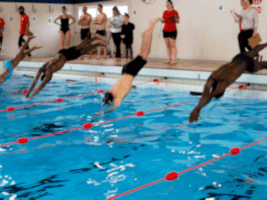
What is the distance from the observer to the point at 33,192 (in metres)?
3.12

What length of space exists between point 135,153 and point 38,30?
12245mm

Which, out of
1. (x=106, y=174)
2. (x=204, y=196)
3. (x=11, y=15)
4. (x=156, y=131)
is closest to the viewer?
(x=204, y=196)

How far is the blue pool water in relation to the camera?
3145 mm

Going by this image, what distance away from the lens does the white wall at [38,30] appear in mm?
14031

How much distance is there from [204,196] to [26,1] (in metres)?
13.5

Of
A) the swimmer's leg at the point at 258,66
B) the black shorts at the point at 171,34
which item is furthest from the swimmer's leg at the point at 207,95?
the black shorts at the point at 171,34

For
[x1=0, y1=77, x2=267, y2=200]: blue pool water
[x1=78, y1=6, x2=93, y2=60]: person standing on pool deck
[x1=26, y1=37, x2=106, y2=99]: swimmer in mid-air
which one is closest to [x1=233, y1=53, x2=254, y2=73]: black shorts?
[x1=0, y1=77, x2=267, y2=200]: blue pool water

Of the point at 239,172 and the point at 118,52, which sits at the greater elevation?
the point at 118,52

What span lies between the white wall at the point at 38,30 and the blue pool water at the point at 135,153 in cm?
866

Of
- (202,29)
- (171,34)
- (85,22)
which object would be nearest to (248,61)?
(171,34)

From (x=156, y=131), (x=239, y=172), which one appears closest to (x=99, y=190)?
(x=239, y=172)

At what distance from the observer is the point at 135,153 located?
4.12 m

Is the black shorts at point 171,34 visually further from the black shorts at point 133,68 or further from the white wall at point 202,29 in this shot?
the black shorts at point 133,68

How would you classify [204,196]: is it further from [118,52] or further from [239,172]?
[118,52]
